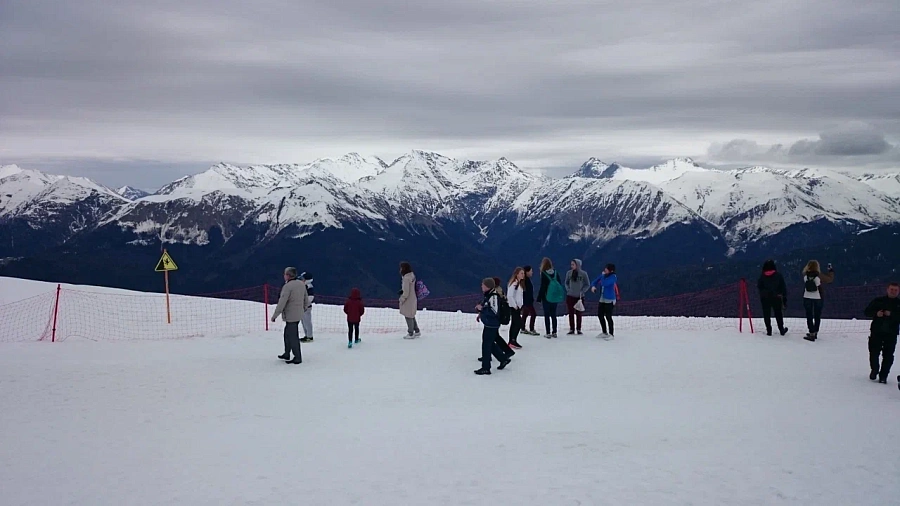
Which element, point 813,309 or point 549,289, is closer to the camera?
point 549,289

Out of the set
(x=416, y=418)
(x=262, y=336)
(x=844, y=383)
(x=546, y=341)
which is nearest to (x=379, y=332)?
(x=262, y=336)

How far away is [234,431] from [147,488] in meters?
2.23

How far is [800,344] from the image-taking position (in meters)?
18.0

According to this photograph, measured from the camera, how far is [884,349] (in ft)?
45.3

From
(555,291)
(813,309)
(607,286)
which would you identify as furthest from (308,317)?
(813,309)

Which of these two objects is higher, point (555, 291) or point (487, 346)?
point (555, 291)

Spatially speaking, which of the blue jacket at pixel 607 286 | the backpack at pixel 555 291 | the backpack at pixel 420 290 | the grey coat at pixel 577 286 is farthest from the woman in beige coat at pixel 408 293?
the blue jacket at pixel 607 286

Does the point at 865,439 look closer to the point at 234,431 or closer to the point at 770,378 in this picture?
the point at 770,378

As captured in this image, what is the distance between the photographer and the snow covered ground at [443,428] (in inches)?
325

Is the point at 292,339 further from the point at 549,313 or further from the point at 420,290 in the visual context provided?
the point at 549,313

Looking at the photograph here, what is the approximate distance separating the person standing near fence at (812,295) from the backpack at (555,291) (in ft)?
21.4

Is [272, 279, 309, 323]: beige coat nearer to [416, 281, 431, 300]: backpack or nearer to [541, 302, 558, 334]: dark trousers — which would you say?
[416, 281, 431, 300]: backpack

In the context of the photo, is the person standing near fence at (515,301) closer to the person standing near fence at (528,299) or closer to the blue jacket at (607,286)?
the person standing near fence at (528,299)

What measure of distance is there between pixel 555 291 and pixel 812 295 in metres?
7.03
